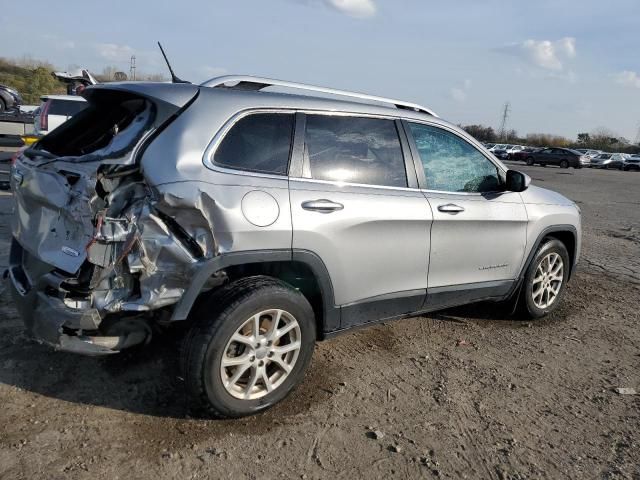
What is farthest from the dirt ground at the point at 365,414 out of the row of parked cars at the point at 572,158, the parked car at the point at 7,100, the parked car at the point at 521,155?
the parked car at the point at 521,155

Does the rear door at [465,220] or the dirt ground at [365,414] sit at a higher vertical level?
the rear door at [465,220]

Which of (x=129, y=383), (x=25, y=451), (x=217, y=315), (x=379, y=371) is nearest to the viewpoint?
(x=25, y=451)

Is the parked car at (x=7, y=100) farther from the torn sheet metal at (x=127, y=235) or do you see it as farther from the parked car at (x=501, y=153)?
the parked car at (x=501, y=153)

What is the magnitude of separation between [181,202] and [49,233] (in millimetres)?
971

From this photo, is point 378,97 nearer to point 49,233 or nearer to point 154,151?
point 154,151

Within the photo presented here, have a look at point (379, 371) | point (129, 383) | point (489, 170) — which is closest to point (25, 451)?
point (129, 383)

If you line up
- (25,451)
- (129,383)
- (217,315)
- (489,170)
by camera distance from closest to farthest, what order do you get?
(25,451)
(217,315)
(129,383)
(489,170)

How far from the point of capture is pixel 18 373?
3488 millimetres

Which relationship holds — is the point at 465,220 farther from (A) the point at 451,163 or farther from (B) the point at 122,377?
(B) the point at 122,377

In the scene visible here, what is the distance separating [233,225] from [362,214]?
0.89m

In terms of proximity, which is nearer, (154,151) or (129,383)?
(154,151)

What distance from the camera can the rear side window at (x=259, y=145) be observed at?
3084mm

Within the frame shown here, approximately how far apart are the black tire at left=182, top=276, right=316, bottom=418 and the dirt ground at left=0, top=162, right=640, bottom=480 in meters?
0.13

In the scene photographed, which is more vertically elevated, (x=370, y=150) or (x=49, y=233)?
(x=370, y=150)
